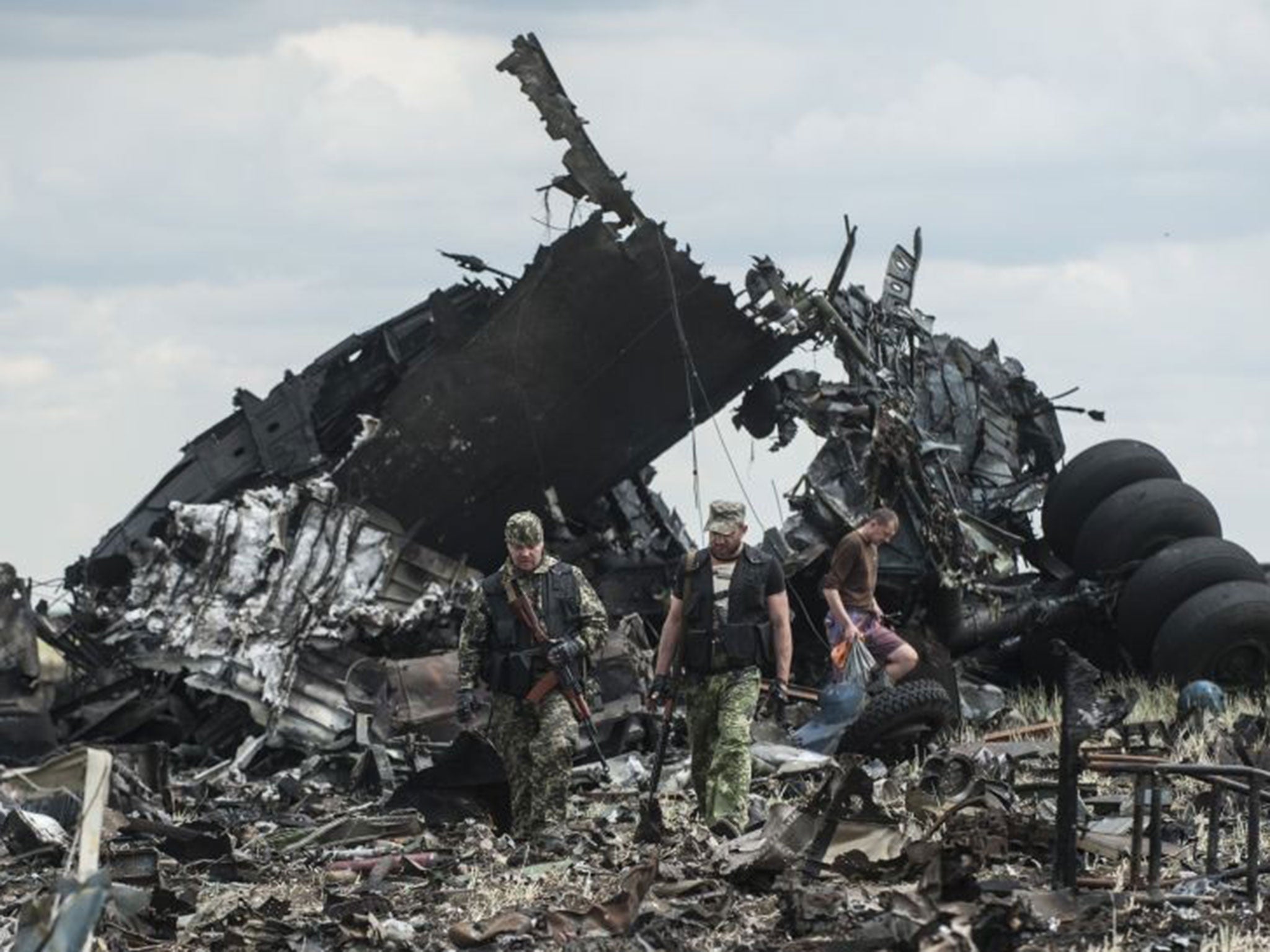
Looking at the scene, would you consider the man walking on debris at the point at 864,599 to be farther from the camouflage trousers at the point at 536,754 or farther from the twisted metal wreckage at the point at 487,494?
the camouflage trousers at the point at 536,754

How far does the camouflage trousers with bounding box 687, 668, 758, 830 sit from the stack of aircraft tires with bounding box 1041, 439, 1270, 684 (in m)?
7.36

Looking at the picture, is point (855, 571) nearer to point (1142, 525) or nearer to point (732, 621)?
point (732, 621)

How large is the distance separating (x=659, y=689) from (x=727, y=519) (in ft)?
2.99

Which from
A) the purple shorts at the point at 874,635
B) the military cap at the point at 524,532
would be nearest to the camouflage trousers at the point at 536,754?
the military cap at the point at 524,532

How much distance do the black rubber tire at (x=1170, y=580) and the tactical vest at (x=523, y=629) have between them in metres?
7.63

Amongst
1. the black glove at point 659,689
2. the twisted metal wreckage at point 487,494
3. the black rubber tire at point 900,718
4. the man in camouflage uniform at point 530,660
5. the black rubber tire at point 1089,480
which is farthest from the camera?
the black rubber tire at point 1089,480

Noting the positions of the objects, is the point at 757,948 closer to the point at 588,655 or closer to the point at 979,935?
the point at 979,935

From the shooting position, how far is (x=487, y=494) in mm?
20422

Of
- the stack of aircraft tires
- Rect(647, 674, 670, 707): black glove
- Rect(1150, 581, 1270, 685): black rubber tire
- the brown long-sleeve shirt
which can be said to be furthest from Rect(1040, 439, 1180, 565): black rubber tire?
Rect(647, 674, 670, 707): black glove

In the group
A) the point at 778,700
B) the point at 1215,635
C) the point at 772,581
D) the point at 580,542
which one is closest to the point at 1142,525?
the point at 1215,635

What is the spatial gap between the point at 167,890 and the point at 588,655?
2745 millimetres

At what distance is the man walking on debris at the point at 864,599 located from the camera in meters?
15.9

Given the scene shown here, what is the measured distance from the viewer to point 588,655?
1317 cm

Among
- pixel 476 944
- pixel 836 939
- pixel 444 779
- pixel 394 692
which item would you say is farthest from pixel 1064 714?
pixel 394 692
